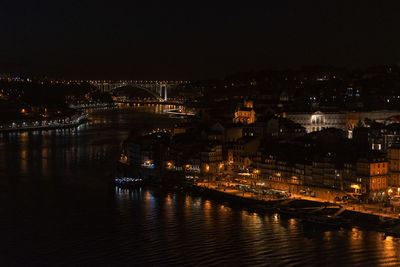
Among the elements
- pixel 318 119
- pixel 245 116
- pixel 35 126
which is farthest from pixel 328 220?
pixel 35 126

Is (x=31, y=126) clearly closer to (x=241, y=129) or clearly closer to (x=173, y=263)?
(x=241, y=129)

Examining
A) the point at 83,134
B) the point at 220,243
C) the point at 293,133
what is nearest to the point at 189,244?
the point at 220,243

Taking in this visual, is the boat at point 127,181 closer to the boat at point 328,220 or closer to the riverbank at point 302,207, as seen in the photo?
the riverbank at point 302,207

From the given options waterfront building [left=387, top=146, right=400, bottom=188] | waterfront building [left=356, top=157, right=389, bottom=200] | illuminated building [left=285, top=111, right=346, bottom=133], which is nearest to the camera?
waterfront building [left=356, top=157, right=389, bottom=200]

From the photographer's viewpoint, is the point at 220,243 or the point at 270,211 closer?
the point at 220,243

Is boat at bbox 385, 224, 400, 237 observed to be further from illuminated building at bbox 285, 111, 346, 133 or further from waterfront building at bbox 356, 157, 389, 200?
illuminated building at bbox 285, 111, 346, 133

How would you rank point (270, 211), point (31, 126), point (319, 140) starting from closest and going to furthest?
point (270, 211) < point (319, 140) < point (31, 126)

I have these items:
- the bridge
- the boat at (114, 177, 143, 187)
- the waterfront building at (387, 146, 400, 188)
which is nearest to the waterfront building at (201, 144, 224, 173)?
the boat at (114, 177, 143, 187)

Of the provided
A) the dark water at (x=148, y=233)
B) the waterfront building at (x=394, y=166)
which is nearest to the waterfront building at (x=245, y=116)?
the dark water at (x=148, y=233)
